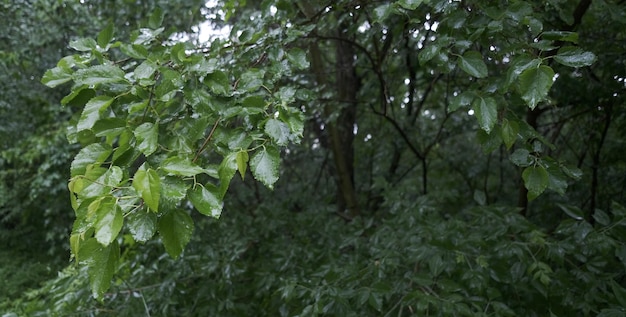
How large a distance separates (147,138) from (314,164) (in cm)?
376

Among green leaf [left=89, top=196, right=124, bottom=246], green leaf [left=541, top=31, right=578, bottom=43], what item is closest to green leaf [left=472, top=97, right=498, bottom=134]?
green leaf [left=541, top=31, right=578, bottom=43]

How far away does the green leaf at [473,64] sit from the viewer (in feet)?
4.34

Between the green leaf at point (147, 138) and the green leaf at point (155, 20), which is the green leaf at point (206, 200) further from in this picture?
the green leaf at point (155, 20)

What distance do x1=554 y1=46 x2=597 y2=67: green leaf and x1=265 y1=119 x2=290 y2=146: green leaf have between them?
636 millimetres

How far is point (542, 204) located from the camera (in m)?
4.09

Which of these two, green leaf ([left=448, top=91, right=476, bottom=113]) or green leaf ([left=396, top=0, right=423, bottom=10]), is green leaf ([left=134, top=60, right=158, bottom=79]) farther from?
green leaf ([left=448, top=91, right=476, bottom=113])

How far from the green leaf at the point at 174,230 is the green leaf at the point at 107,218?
12 cm

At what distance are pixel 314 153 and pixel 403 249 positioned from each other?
234 centimetres

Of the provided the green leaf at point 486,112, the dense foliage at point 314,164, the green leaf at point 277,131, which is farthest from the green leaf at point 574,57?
the green leaf at point 277,131

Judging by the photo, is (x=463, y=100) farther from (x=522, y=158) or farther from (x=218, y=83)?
(x=218, y=83)

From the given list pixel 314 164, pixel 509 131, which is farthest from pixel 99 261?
pixel 314 164

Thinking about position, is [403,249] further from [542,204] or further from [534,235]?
[542,204]

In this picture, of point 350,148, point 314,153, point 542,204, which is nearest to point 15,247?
point 314,153

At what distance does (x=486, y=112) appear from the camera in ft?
4.10
